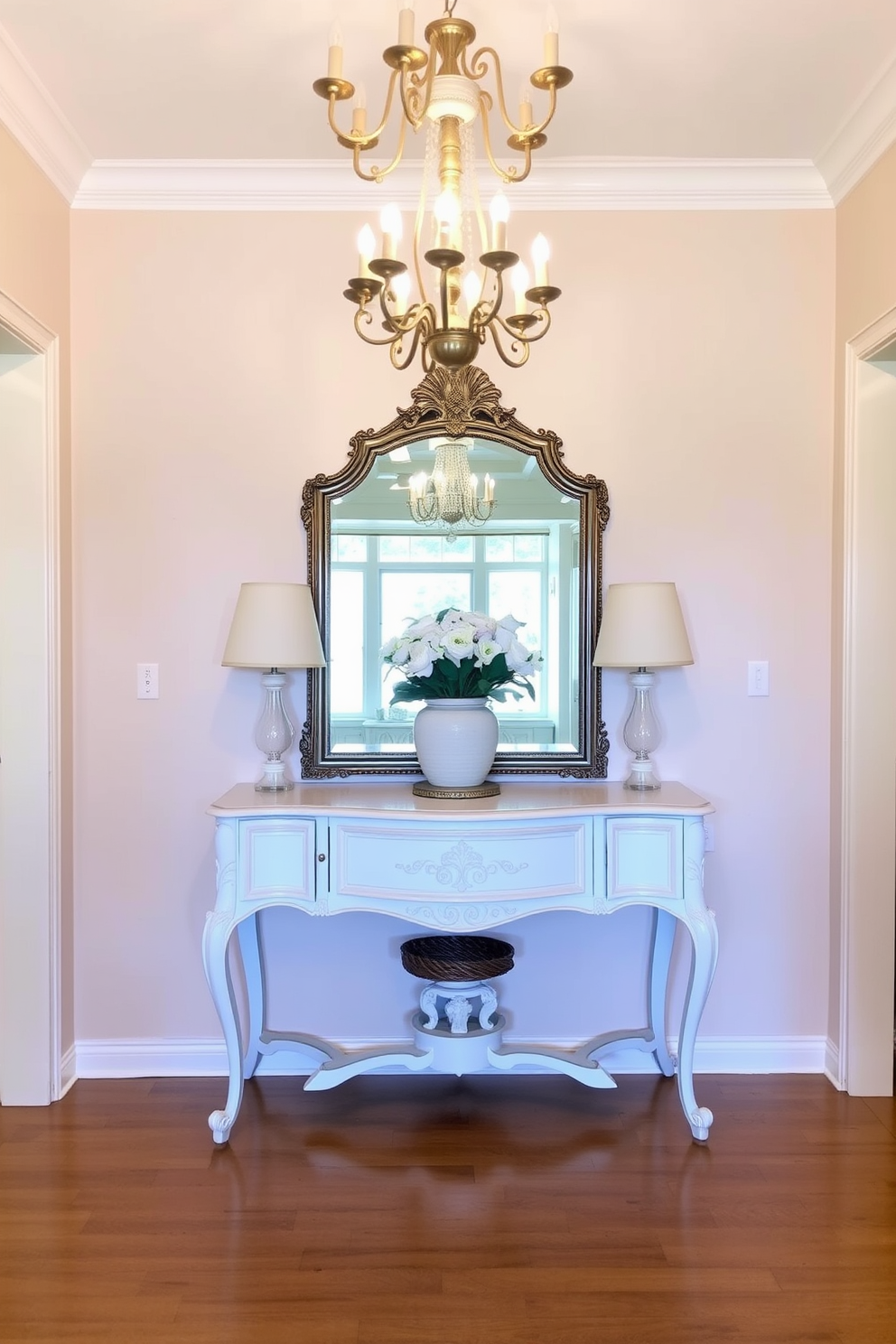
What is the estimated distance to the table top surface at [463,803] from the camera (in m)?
2.44

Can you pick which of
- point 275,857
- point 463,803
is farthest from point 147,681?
point 463,803

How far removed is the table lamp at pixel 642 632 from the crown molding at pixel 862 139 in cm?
129

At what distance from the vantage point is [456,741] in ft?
8.61

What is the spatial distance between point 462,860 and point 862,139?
7.30 feet

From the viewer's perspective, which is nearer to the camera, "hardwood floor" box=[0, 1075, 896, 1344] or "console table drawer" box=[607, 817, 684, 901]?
"hardwood floor" box=[0, 1075, 896, 1344]

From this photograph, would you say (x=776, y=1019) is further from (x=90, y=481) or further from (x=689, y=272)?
(x=90, y=481)

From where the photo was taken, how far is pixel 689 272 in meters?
2.89

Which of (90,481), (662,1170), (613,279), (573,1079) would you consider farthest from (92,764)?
(613,279)

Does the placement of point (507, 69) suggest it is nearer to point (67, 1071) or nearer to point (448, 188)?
point (448, 188)

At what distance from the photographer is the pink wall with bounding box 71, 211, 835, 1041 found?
2.87 meters

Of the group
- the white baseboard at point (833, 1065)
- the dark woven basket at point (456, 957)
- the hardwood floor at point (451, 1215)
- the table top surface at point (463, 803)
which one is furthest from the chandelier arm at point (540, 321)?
the white baseboard at point (833, 1065)

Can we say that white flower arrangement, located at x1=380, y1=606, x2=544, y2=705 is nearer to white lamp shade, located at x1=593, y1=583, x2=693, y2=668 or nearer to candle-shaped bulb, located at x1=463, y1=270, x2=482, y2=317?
white lamp shade, located at x1=593, y1=583, x2=693, y2=668

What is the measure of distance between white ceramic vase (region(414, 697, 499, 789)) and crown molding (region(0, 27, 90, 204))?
6.03 ft

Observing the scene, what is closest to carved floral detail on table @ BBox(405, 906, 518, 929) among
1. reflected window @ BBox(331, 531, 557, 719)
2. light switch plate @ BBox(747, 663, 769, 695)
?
reflected window @ BBox(331, 531, 557, 719)
